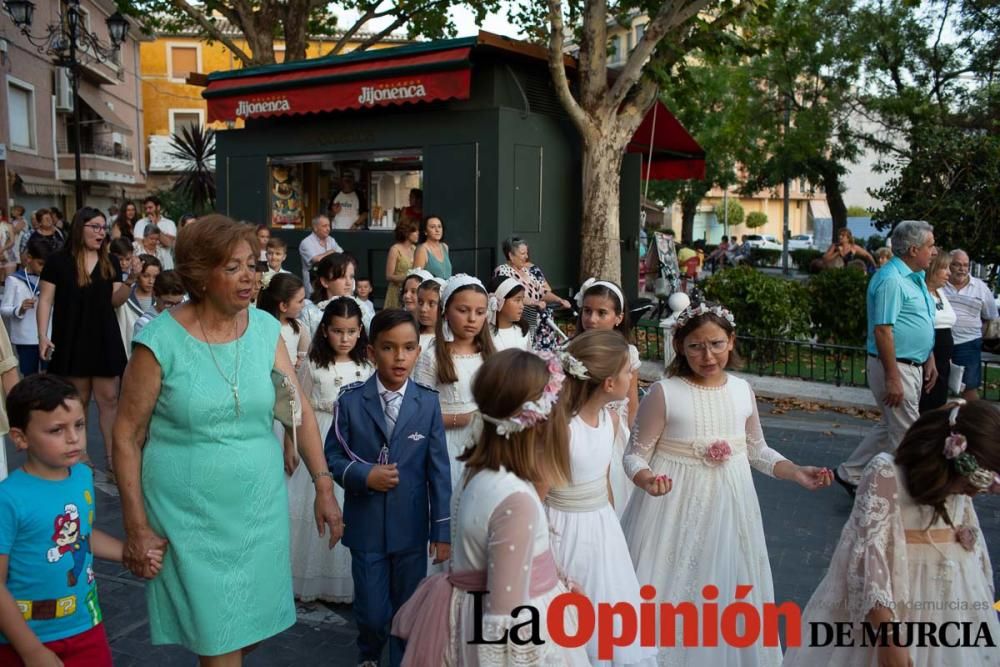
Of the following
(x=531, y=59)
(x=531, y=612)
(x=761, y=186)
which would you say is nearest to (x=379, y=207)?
(x=531, y=59)

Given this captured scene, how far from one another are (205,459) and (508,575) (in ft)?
3.66

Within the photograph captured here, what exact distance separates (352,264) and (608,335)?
3.42m

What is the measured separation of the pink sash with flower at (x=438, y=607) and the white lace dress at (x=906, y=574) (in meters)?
1.08

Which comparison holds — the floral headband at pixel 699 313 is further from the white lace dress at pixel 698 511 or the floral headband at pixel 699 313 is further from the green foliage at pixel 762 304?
the green foliage at pixel 762 304

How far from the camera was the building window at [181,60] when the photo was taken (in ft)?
169

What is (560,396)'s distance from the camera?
9.60 feet

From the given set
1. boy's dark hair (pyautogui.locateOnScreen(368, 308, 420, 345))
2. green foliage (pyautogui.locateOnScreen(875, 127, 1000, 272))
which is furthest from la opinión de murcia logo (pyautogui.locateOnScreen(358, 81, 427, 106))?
boy's dark hair (pyautogui.locateOnScreen(368, 308, 420, 345))

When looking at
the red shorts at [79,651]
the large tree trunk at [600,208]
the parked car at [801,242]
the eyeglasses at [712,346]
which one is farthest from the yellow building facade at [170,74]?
the red shorts at [79,651]

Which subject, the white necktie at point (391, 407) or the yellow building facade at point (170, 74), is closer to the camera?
the white necktie at point (391, 407)

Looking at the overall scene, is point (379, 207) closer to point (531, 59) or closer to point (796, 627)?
point (531, 59)

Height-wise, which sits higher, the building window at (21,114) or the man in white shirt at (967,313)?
the building window at (21,114)

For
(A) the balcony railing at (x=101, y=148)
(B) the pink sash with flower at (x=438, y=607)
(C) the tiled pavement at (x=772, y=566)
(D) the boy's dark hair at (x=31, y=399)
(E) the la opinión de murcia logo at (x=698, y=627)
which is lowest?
(C) the tiled pavement at (x=772, y=566)

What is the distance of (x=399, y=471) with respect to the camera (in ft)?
12.2

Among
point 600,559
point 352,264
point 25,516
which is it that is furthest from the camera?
point 352,264
